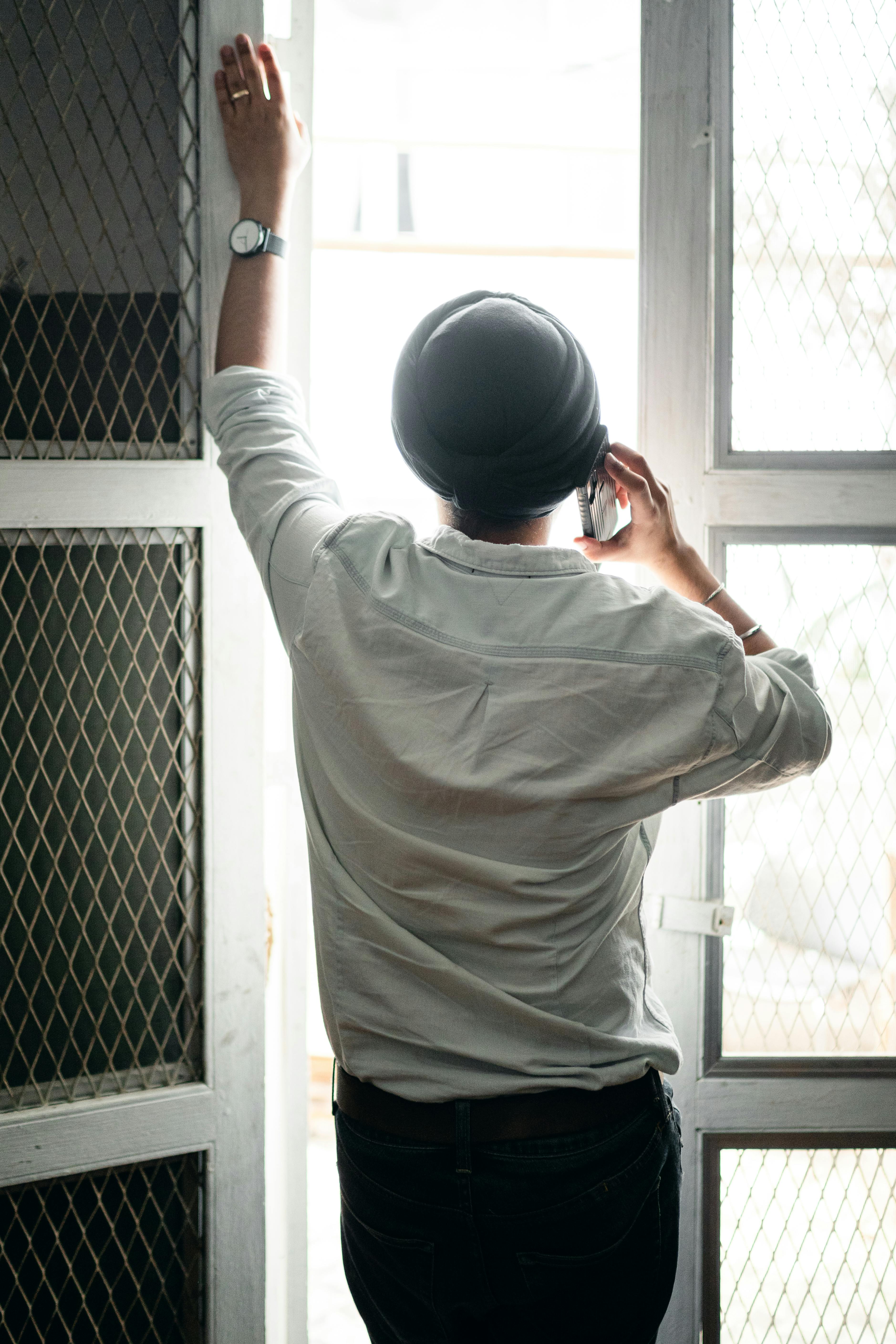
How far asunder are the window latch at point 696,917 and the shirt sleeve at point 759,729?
46 centimetres

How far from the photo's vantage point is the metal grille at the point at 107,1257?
1180 millimetres

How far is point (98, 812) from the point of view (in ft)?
3.90

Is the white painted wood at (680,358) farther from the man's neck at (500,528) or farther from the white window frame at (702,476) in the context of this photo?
the man's neck at (500,528)

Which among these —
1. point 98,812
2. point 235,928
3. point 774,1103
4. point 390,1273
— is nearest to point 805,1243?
point 774,1103

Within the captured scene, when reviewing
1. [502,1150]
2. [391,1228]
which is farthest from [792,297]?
[391,1228]

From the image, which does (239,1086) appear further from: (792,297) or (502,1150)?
(792,297)

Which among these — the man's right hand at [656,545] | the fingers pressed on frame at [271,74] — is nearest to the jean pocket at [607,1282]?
the man's right hand at [656,545]

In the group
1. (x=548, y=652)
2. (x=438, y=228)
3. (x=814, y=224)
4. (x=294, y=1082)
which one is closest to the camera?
(x=548, y=652)

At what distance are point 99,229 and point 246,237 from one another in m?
0.18

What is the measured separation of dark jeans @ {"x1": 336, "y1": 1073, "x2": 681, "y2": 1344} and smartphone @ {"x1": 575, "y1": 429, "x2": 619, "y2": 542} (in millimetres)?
566

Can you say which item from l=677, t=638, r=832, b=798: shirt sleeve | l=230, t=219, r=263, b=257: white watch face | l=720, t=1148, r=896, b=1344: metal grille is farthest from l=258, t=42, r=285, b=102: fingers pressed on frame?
l=720, t=1148, r=896, b=1344: metal grille

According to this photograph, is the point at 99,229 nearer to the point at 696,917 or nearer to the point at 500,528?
the point at 500,528

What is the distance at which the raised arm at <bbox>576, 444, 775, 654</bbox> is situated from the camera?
42.0 inches

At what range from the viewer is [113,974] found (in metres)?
1.20
